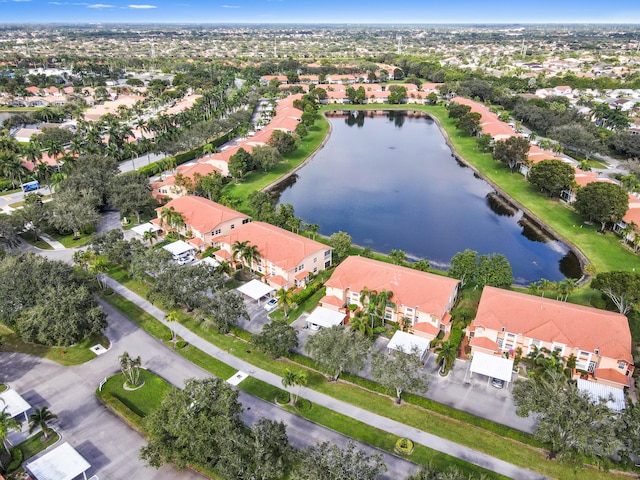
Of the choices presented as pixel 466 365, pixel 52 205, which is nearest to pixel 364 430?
pixel 466 365

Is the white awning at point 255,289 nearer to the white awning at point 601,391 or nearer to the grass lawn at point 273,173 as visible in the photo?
the grass lawn at point 273,173

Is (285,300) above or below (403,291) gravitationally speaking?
below

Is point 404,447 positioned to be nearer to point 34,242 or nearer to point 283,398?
point 283,398

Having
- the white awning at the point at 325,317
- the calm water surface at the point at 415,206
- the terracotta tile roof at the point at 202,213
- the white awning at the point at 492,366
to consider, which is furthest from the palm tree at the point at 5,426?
the calm water surface at the point at 415,206

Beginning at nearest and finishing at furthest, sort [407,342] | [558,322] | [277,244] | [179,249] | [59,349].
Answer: [558,322] → [407,342] → [59,349] → [277,244] → [179,249]

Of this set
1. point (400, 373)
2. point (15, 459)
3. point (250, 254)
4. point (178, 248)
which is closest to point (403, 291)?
point (400, 373)

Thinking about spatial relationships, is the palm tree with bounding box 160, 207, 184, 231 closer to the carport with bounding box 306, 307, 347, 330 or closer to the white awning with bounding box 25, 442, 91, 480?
the carport with bounding box 306, 307, 347, 330

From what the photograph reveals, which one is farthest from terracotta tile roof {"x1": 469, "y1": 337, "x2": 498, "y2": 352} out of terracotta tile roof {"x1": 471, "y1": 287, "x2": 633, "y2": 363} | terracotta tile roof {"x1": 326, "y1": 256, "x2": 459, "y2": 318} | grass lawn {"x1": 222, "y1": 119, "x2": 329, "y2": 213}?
grass lawn {"x1": 222, "y1": 119, "x2": 329, "y2": 213}
